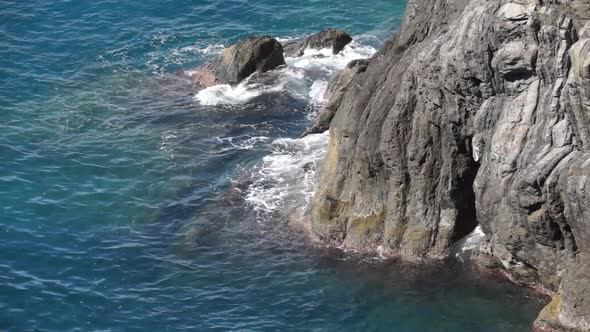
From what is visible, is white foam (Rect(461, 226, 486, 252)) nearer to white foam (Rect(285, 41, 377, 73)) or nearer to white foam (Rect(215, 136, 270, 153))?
white foam (Rect(215, 136, 270, 153))

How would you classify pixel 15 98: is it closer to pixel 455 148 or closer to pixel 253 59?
pixel 253 59

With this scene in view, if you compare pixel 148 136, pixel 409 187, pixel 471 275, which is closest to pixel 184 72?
pixel 148 136

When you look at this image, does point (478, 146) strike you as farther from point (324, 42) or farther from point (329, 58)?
point (324, 42)

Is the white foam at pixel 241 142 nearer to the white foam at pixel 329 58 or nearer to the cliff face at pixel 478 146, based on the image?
the cliff face at pixel 478 146

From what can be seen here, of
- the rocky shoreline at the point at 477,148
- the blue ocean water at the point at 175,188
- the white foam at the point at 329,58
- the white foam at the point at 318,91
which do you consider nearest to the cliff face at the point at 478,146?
the rocky shoreline at the point at 477,148

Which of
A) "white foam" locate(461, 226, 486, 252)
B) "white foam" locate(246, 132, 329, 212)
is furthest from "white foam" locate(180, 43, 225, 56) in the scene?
→ "white foam" locate(461, 226, 486, 252)

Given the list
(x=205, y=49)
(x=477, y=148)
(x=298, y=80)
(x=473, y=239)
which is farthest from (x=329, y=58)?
(x=477, y=148)

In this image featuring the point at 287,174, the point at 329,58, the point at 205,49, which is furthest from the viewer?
the point at 205,49
